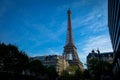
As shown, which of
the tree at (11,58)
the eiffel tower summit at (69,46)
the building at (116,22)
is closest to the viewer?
the building at (116,22)

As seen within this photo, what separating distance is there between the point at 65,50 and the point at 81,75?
37217mm

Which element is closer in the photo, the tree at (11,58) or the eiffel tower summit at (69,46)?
the tree at (11,58)

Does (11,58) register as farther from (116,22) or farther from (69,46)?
(69,46)

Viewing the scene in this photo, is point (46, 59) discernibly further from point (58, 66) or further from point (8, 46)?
point (8, 46)

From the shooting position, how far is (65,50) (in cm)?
13875

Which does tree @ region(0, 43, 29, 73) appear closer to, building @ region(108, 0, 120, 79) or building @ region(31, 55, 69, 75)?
building @ region(108, 0, 120, 79)

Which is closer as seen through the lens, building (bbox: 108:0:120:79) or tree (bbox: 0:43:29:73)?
building (bbox: 108:0:120:79)

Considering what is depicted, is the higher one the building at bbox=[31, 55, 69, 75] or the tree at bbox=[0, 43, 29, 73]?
the building at bbox=[31, 55, 69, 75]

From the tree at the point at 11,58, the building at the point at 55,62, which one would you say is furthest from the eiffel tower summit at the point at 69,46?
the tree at the point at 11,58

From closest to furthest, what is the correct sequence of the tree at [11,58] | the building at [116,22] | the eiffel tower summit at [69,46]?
1. the building at [116,22]
2. the tree at [11,58]
3. the eiffel tower summit at [69,46]

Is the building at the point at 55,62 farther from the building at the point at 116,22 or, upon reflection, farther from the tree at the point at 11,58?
the building at the point at 116,22

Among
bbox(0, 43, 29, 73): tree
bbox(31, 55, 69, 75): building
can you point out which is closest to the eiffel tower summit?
bbox(31, 55, 69, 75): building

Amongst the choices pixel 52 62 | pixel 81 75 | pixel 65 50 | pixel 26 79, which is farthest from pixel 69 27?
pixel 26 79

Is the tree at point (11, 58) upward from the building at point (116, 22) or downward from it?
downward
